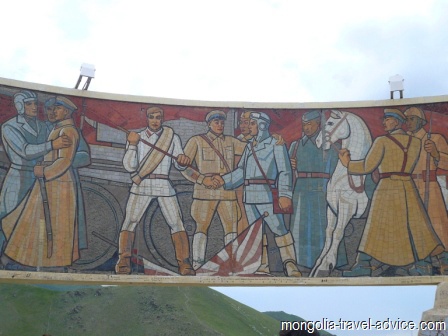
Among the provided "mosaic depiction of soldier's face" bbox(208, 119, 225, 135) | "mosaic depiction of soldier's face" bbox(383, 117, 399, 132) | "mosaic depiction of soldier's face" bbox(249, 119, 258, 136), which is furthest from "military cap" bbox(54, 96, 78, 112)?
"mosaic depiction of soldier's face" bbox(383, 117, 399, 132)

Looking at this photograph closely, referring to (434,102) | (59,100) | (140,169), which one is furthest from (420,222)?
Result: (59,100)

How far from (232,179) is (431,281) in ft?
16.4

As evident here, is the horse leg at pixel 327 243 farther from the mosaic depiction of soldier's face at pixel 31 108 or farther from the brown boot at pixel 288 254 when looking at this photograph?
the mosaic depiction of soldier's face at pixel 31 108

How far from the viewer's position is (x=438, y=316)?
33.0ft

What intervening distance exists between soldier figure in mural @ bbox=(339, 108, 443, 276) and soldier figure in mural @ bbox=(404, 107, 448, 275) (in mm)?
114

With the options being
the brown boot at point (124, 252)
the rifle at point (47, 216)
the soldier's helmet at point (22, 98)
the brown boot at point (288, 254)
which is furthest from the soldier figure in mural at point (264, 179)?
the soldier's helmet at point (22, 98)

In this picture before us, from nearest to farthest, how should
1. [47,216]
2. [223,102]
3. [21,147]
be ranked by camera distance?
[47,216]
[21,147]
[223,102]

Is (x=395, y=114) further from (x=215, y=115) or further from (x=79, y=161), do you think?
(x=79, y=161)

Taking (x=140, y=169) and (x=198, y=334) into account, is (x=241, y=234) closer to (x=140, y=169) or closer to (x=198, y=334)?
(x=140, y=169)

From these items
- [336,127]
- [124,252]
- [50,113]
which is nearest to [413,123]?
[336,127]

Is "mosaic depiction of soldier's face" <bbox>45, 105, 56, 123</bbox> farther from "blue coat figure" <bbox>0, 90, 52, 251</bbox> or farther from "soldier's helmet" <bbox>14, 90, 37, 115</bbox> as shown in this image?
"soldier's helmet" <bbox>14, 90, 37, 115</bbox>

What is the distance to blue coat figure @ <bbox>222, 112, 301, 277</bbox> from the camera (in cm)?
1379

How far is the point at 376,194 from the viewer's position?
13859 millimetres

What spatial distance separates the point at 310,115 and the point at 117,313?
2043 centimetres
